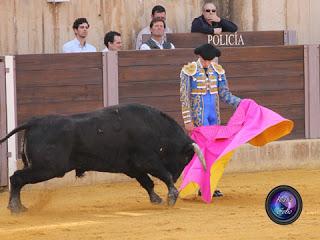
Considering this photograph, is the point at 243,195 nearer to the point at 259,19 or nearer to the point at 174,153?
the point at 174,153

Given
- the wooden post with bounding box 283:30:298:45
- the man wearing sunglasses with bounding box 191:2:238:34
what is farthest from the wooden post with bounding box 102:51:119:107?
the wooden post with bounding box 283:30:298:45

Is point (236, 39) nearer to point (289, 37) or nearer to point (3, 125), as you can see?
point (289, 37)

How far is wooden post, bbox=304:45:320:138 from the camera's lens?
12266 millimetres

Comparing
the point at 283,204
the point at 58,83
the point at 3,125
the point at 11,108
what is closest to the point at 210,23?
the point at 58,83

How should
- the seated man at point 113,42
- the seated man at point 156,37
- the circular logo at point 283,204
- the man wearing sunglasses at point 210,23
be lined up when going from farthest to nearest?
the man wearing sunglasses at point 210,23 < the seated man at point 156,37 < the seated man at point 113,42 < the circular logo at point 283,204

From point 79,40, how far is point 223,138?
2.67m

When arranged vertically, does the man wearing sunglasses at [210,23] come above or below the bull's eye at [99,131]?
above

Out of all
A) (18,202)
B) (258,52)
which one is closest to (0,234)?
(18,202)

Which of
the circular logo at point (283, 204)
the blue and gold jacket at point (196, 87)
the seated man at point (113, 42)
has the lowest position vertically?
the circular logo at point (283, 204)

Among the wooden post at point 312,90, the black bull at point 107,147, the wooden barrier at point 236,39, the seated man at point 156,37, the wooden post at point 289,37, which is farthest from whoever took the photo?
the wooden post at point 289,37

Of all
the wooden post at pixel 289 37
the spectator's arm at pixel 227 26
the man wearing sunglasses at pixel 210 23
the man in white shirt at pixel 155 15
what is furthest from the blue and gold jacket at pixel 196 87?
the wooden post at pixel 289 37

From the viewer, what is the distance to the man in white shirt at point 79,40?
1163 centimetres

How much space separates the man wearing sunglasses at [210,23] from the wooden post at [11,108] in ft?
9.16

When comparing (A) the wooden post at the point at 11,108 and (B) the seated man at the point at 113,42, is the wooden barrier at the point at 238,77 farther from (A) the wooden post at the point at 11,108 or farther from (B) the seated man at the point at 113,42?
(A) the wooden post at the point at 11,108
